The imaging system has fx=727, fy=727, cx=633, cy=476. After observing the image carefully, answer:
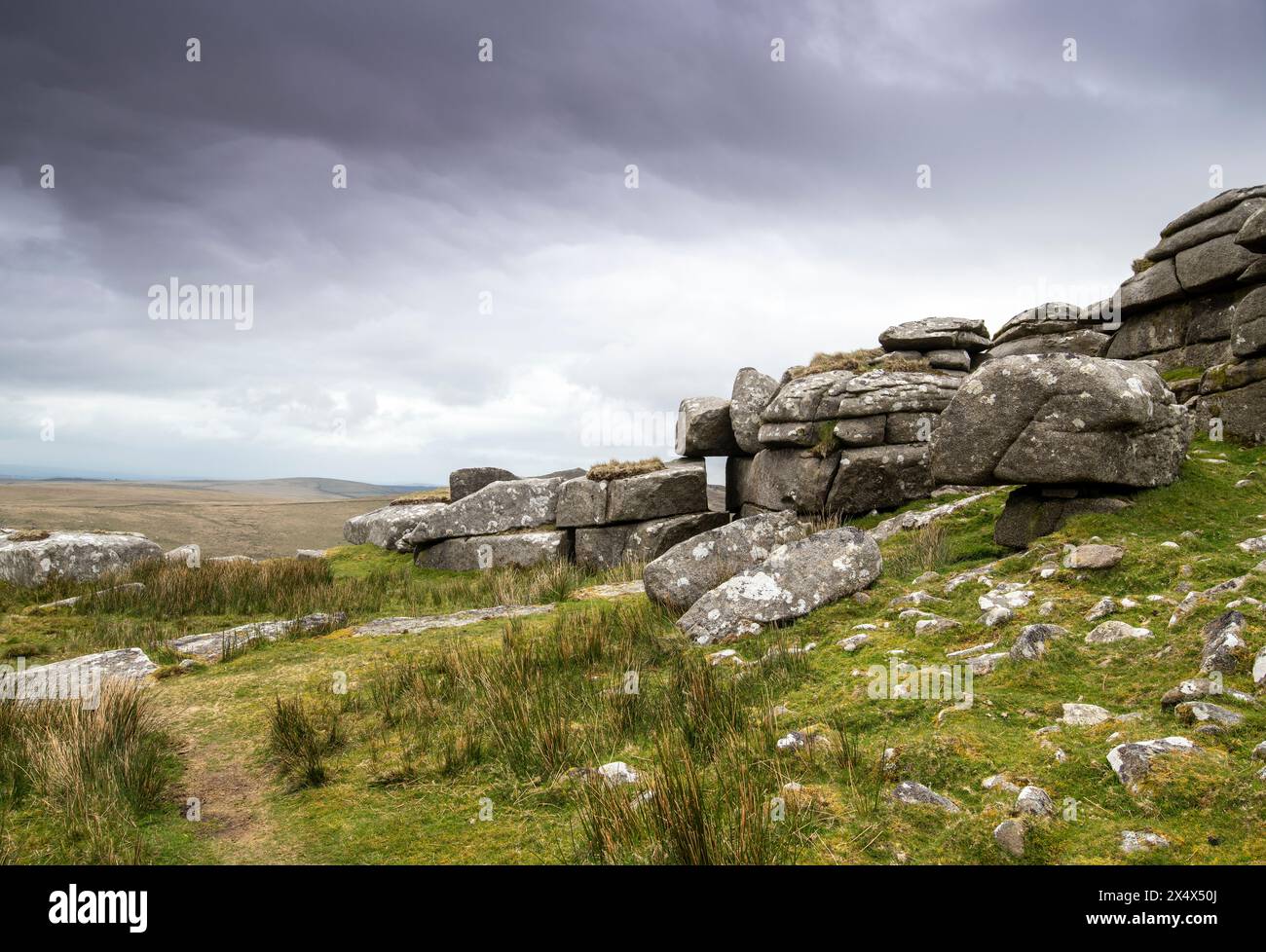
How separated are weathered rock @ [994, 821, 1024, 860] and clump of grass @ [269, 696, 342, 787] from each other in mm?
4579

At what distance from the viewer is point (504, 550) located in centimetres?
1938

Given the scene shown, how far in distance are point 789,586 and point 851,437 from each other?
812 cm

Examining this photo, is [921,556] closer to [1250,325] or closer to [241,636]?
[1250,325]

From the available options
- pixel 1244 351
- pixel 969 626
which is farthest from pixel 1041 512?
pixel 1244 351

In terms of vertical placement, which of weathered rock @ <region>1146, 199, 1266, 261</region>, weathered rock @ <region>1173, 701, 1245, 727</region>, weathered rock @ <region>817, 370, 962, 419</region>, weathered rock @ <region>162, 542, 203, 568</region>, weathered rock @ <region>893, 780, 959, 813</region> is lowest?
weathered rock @ <region>162, 542, 203, 568</region>

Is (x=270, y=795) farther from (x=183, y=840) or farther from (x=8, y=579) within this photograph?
(x=8, y=579)

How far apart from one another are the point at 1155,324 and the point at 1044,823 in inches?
696

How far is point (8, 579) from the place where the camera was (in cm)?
1688

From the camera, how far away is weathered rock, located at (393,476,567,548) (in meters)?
20.2

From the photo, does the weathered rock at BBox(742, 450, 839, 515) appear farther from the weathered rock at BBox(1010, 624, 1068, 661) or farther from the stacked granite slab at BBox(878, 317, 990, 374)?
the weathered rock at BBox(1010, 624, 1068, 661)

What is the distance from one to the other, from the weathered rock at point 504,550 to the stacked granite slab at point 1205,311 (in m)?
14.0

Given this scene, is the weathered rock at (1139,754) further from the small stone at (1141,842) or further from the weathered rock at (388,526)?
the weathered rock at (388,526)

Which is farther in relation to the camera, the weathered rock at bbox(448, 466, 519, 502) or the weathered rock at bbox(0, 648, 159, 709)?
the weathered rock at bbox(448, 466, 519, 502)

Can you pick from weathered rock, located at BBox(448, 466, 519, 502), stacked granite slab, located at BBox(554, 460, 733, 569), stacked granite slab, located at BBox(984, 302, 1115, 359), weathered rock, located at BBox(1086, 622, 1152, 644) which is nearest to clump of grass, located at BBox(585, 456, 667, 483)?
stacked granite slab, located at BBox(554, 460, 733, 569)
